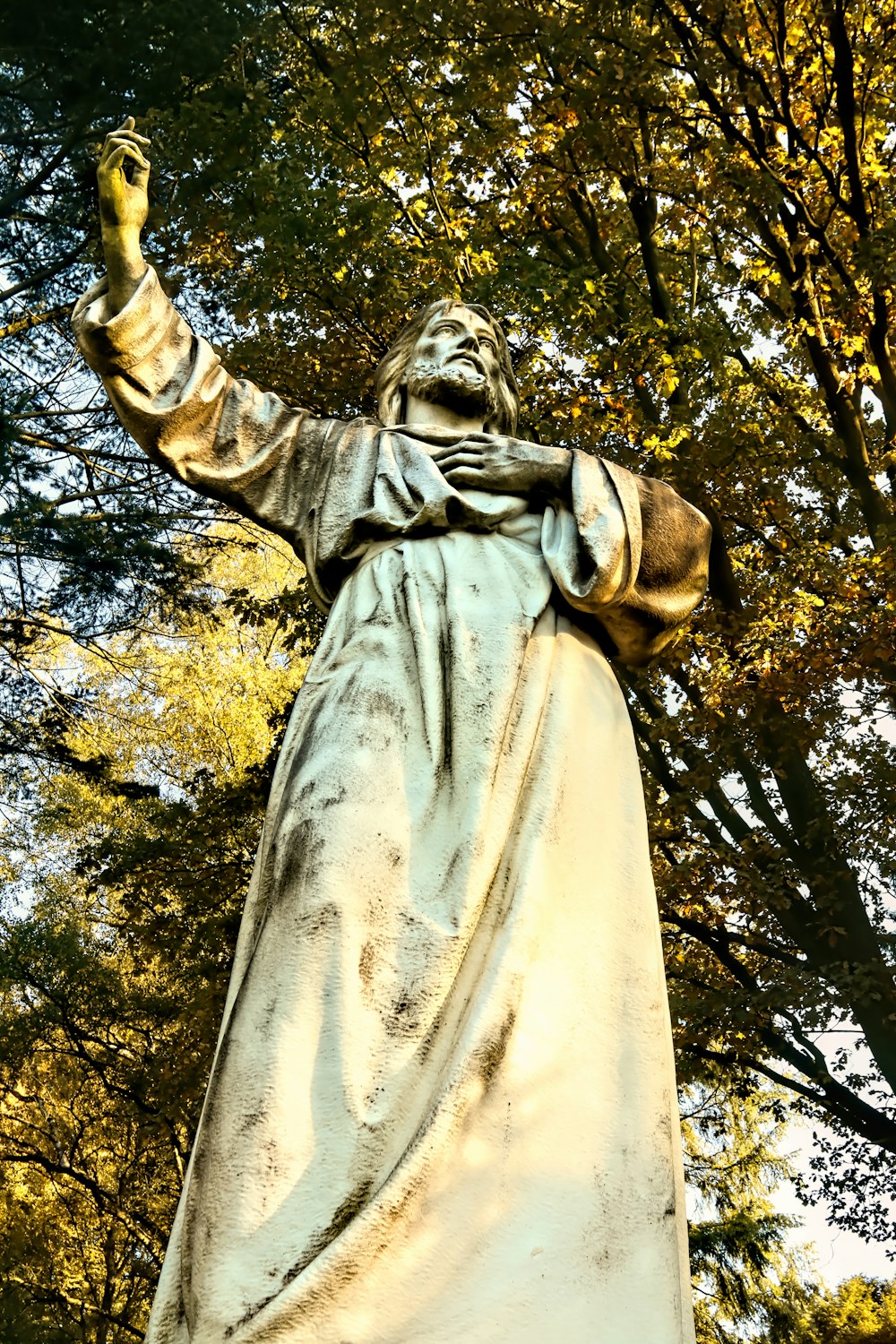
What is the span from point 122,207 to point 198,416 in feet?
1.60

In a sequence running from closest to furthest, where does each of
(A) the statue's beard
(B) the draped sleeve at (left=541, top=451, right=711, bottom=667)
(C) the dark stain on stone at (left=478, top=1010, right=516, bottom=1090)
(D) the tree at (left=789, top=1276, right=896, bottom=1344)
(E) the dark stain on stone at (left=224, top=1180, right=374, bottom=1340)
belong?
(E) the dark stain on stone at (left=224, top=1180, right=374, bottom=1340)
(C) the dark stain on stone at (left=478, top=1010, right=516, bottom=1090)
(B) the draped sleeve at (left=541, top=451, right=711, bottom=667)
(A) the statue's beard
(D) the tree at (left=789, top=1276, right=896, bottom=1344)

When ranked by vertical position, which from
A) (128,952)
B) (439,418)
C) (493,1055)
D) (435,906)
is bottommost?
(493,1055)

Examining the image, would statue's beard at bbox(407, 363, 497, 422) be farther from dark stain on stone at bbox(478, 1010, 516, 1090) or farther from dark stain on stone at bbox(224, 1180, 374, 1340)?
dark stain on stone at bbox(224, 1180, 374, 1340)

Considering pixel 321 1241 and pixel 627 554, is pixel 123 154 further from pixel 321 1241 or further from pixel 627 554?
pixel 321 1241

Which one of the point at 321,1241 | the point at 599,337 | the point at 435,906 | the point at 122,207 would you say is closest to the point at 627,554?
the point at 435,906

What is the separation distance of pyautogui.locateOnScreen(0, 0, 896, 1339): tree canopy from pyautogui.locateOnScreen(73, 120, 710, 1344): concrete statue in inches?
194

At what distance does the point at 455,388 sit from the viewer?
12.8ft

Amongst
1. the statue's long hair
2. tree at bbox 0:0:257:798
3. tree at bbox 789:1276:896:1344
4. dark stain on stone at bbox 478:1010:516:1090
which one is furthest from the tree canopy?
dark stain on stone at bbox 478:1010:516:1090

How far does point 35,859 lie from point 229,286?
7.42 meters

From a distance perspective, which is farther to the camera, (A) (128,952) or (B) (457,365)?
(A) (128,952)

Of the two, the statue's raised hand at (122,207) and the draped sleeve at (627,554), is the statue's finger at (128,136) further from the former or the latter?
the draped sleeve at (627,554)

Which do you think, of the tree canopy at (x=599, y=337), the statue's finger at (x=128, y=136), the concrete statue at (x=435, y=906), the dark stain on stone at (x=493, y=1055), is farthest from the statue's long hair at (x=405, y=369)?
the tree canopy at (x=599, y=337)

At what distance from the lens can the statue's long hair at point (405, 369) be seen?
159 inches

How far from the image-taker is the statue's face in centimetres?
391
